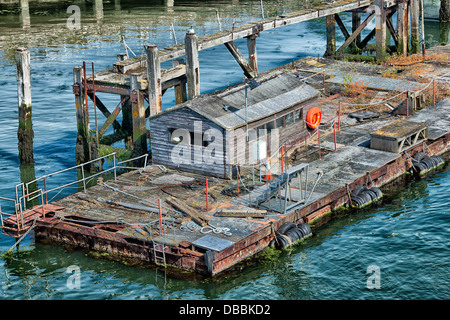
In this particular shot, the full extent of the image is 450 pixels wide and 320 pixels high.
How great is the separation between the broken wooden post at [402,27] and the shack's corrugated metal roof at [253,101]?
57.7 feet

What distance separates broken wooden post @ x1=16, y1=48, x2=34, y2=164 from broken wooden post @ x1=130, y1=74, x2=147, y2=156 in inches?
214

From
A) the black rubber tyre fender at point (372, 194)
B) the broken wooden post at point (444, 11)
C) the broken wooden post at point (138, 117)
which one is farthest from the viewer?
the broken wooden post at point (444, 11)

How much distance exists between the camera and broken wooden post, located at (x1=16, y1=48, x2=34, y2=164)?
34.9 m

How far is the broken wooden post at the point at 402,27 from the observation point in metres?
49.8

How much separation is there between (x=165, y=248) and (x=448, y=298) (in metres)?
9.50

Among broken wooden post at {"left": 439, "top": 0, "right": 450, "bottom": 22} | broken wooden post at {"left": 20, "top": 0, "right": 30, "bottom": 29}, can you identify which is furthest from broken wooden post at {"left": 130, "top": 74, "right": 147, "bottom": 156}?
broken wooden post at {"left": 439, "top": 0, "right": 450, "bottom": 22}

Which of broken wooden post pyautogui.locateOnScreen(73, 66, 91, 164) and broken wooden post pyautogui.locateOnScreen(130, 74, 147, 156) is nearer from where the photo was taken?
broken wooden post pyautogui.locateOnScreen(130, 74, 147, 156)

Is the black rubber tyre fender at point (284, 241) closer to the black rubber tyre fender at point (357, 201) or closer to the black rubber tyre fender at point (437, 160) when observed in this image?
the black rubber tyre fender at point (357, 201)

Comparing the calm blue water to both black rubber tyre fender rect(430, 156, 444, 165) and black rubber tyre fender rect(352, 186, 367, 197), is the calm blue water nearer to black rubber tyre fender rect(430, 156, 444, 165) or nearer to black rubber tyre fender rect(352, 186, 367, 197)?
black rubber tyre fender rect(430, 156, 444, 165)

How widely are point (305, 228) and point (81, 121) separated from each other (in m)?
13.3

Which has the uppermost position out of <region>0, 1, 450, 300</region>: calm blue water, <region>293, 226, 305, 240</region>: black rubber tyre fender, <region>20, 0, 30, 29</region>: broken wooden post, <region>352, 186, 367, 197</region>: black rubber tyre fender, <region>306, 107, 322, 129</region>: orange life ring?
<region>20, 0, 30, 29</region>: broken wooden post

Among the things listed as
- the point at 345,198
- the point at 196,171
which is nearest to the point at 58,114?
the point at 196,171

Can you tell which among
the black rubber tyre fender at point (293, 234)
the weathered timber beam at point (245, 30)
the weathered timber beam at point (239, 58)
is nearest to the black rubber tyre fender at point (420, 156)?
the black rubber tyre fender at point (293, 234)
